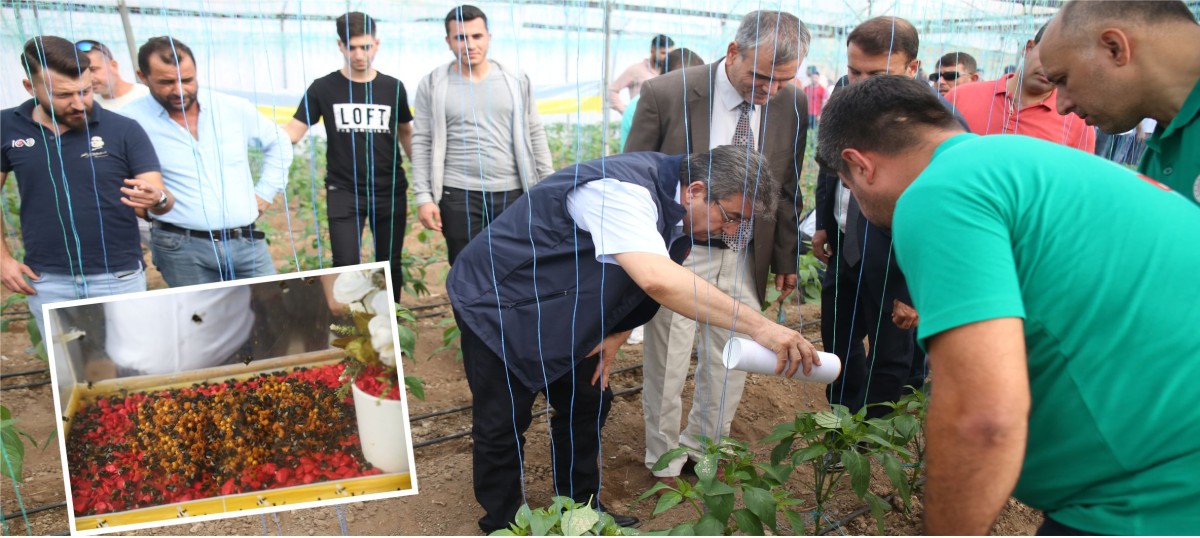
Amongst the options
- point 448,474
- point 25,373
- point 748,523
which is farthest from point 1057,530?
point 25,373

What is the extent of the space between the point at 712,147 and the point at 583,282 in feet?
2.71

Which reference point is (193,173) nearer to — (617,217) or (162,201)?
(162,201)

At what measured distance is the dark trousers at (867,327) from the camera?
92.3 inches

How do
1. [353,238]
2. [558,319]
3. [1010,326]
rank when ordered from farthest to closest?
1. [353,238]
2. [558,319]
3. [1010,326]

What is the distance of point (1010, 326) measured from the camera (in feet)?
2.84

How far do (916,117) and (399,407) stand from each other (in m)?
0.90

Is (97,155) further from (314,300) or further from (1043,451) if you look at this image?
(1043,451)

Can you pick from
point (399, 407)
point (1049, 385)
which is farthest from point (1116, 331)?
point (399, 407)

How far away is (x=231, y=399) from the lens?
3.97 feet

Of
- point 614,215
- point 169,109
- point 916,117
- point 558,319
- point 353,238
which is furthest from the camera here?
point 353,238

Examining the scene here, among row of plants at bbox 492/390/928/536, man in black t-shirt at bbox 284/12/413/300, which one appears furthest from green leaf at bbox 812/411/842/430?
man in black t-shirt at bbox 284/12/413/300

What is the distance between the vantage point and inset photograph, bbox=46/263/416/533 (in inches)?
44.5

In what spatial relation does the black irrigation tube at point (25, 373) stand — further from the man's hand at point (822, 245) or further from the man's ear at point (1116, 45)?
the man's ear at point (1116, 45)

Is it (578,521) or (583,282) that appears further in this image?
(583,282)
